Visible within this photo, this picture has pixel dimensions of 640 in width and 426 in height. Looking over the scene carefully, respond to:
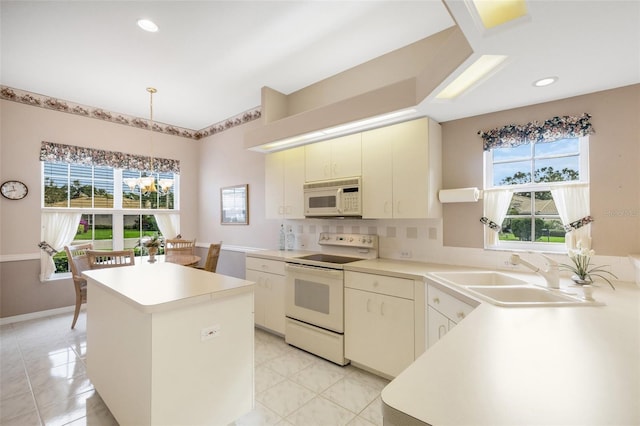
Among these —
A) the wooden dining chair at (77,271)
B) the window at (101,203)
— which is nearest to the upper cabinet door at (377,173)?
the wooden dining chair at (77,271)

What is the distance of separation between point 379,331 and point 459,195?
133 cm

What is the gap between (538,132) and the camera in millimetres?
2172

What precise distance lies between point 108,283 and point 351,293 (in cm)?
180

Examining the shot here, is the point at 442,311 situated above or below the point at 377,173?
below

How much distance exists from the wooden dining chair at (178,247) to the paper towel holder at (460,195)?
3.63 metres

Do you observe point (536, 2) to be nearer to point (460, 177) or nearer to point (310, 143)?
point (460, 177)

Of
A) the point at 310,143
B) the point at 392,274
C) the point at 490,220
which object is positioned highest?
the point at 310,143

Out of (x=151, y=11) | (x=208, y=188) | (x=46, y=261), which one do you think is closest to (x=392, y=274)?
(x=151, y=11)

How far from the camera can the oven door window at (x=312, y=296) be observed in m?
2.66

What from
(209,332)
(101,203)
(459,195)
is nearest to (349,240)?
(459,195)

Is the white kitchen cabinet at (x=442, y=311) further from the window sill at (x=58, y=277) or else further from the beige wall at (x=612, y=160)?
the window sill at (x=58, y=277)

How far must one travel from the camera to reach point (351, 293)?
2.51 metres

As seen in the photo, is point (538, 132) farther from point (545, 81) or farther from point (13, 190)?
point (13, 190)

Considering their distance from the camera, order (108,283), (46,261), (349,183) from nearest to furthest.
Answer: (108,283)
(349,183)
(46,261)
